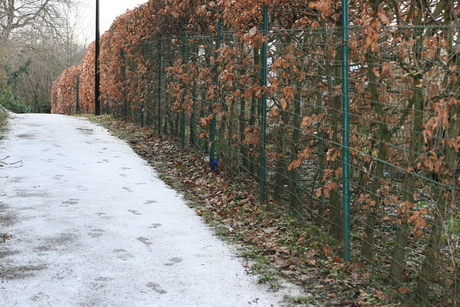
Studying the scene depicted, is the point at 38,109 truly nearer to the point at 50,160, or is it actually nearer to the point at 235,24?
the point at 50,160

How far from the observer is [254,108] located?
8.09 meters

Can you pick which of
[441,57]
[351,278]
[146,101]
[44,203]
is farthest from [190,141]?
[441,57]

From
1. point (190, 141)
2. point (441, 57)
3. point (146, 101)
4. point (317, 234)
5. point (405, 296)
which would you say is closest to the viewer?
point (441, 57)

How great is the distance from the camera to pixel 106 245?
550 cm

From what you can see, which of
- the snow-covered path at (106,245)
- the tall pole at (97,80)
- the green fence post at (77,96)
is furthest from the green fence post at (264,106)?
the green fence post at (77,96)

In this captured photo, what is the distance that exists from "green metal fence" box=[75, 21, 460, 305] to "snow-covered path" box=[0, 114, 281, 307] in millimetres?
1206

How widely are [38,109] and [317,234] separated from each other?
1476 inches

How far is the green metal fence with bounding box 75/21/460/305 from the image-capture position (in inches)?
163

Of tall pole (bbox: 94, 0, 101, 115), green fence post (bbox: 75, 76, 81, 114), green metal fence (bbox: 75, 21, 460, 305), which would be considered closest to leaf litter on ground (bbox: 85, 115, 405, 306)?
green metal fence (bbox: 75, 21, 460, 305)

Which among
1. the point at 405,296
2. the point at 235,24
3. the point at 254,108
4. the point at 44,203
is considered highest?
the point at 235,24

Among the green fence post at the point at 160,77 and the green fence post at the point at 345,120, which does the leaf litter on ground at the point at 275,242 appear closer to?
the green fence post at the point at 345,120

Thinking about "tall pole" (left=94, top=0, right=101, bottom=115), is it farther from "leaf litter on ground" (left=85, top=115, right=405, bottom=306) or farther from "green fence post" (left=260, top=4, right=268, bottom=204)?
"green fence post" (left=260, top=4, right=268, bottom=204)

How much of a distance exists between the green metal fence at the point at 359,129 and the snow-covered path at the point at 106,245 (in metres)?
1.21

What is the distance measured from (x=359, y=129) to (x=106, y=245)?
282cm
